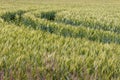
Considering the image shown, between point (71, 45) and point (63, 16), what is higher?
point (71, 45)

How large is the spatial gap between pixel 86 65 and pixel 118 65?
0.63m

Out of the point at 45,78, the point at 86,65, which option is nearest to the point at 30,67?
the point at 45,78

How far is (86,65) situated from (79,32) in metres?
6.91

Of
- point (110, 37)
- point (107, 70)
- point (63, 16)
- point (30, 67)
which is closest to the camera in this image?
point (30, 67)

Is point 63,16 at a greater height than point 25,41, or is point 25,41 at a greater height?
point 25,41

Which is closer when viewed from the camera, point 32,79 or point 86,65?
point 32,79

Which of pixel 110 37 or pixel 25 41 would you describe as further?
pixel 110 37

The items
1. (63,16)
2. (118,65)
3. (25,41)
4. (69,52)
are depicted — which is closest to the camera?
(118,65)

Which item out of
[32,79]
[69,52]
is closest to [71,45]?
[69,52]

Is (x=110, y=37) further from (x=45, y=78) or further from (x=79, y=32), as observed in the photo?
(x=45, y=78)

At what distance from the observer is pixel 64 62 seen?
512 cm

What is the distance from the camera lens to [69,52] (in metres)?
6.16

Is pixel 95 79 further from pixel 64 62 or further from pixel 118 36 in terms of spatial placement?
pixel 118 36

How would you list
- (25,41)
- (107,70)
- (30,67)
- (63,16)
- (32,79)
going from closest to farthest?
(32,79)
(30,67)
(107,70)
(25,41)
(63,16)
